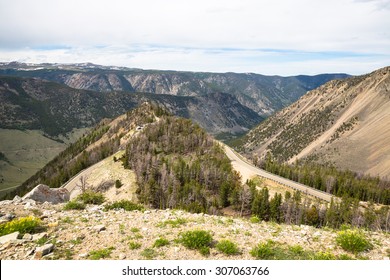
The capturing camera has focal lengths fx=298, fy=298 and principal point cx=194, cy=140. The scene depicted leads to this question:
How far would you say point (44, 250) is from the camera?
57.7 ft

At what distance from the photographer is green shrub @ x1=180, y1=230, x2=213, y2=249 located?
62.8 ft

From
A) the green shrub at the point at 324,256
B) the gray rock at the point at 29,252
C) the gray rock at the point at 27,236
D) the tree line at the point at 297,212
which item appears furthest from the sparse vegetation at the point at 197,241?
the tree line at the point at 297,212

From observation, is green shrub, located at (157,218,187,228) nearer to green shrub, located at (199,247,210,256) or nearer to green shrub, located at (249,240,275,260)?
green shrub, located at (199,247,210,256)

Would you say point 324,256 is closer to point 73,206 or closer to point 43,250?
point 43,250

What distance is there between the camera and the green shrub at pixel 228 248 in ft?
61.3

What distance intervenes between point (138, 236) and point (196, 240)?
4321 millimetres

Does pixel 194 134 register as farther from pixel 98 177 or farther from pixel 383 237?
pixel 383 237

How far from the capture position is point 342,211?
102 meters

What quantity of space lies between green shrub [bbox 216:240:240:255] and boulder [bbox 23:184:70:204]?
92.2ft

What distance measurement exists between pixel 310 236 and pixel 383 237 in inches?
225

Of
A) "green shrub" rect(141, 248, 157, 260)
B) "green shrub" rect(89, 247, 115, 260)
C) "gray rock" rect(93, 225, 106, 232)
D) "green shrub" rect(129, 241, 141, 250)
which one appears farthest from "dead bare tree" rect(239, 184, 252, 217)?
"green shrub" rect(89, 247, 115, 260)

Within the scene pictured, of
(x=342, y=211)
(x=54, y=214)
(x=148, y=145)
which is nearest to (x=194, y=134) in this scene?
(x=148, y=145)

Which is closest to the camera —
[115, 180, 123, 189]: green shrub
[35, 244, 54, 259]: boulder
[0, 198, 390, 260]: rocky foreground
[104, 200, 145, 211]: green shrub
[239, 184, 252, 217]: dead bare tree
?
[35, 244, 54, 259]: boulder

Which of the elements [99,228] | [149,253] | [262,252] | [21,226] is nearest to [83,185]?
[21,226]
